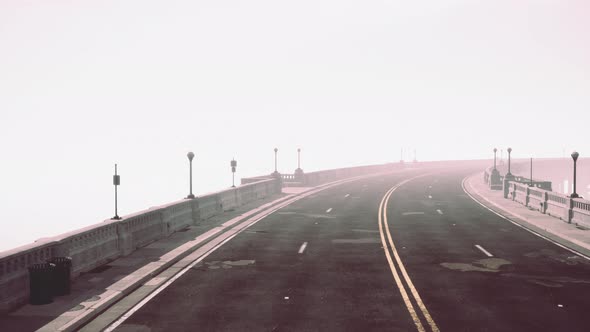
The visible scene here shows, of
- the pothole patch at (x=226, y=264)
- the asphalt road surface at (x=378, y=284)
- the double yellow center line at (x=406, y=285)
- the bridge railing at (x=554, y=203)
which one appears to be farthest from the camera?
the bridge railing at (x=554, y=203)

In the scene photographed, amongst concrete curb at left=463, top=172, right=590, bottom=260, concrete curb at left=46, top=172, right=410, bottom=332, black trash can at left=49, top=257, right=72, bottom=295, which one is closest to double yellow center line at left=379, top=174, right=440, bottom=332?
concrete curb at left=463, top=172, right=590, bottom=260

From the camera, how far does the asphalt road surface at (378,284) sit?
10.6m

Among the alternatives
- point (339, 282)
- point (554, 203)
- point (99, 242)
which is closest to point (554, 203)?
point (554, 203)

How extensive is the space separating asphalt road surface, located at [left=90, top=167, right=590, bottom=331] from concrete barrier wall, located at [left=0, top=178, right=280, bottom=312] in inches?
104

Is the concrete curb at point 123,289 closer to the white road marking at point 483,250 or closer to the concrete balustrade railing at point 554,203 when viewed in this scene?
the white road marking at point 483,250

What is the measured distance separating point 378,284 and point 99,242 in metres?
8.06

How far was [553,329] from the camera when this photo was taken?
33.2ft

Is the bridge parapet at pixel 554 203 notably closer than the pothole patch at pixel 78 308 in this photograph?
No

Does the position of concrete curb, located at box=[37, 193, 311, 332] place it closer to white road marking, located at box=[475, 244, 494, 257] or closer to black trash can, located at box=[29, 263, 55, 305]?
black trash can, located at box=[29, 263, 55, 305]

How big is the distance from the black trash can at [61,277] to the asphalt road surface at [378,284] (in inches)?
77.8

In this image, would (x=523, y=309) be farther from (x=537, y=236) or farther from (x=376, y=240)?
(x=537, y=236)

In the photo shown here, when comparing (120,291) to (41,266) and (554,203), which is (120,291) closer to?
(41,266)

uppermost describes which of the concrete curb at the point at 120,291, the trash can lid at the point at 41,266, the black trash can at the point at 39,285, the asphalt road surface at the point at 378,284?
the trash can lid at the point at 41,266

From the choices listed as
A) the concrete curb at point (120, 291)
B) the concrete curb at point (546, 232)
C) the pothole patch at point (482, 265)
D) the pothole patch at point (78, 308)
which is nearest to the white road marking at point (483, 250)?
the pothole patch at point (482, 265)
